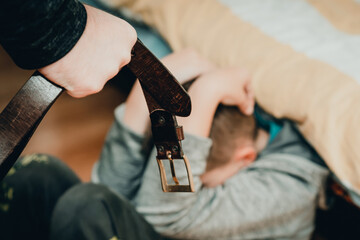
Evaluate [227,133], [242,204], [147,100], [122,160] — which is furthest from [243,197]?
[147,100]

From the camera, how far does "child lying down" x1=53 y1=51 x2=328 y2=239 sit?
604 millimetres

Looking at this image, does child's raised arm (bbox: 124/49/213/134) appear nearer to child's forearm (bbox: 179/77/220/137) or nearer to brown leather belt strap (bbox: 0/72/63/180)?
child's forearm (bbox: 179/77/220/137)

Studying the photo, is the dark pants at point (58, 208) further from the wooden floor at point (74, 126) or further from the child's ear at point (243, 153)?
the wooden floor at point (74, 126)

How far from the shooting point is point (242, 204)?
67 centimetres

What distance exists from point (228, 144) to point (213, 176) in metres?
0.08

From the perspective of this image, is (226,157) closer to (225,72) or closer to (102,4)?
(225,72)

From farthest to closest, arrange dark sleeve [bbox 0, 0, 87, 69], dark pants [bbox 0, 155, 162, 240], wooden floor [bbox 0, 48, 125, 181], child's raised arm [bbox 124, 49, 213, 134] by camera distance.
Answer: wooden floor [bbox 0, 48, 125, 181] < child's raised arm [bbox 124, 49, 213, 134] < dark pants [bbox 0, 155, 162, 240] < dark sleeve [bbox 0, 0, 87, 69]

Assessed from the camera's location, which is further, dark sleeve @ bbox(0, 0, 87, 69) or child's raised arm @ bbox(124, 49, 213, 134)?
child's raised arm @ bbox(124, 49, 213, 134)

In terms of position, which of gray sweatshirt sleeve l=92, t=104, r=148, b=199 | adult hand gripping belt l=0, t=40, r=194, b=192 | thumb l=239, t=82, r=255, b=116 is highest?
adult hand gripping belt l=0, t=40, r=194, b=192

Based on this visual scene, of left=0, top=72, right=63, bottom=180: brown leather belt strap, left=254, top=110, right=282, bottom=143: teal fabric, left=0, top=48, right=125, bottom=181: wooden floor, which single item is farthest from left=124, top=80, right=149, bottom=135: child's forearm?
left=0, top=48, right=125, bottom=181: wooden floor

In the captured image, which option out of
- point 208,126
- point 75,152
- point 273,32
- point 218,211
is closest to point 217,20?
point 273,32

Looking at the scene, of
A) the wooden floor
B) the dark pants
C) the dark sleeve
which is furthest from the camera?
the wooden floor

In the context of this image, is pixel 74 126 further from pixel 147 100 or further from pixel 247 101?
pixel 147 100

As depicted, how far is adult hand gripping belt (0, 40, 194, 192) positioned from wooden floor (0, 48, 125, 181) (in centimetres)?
81
